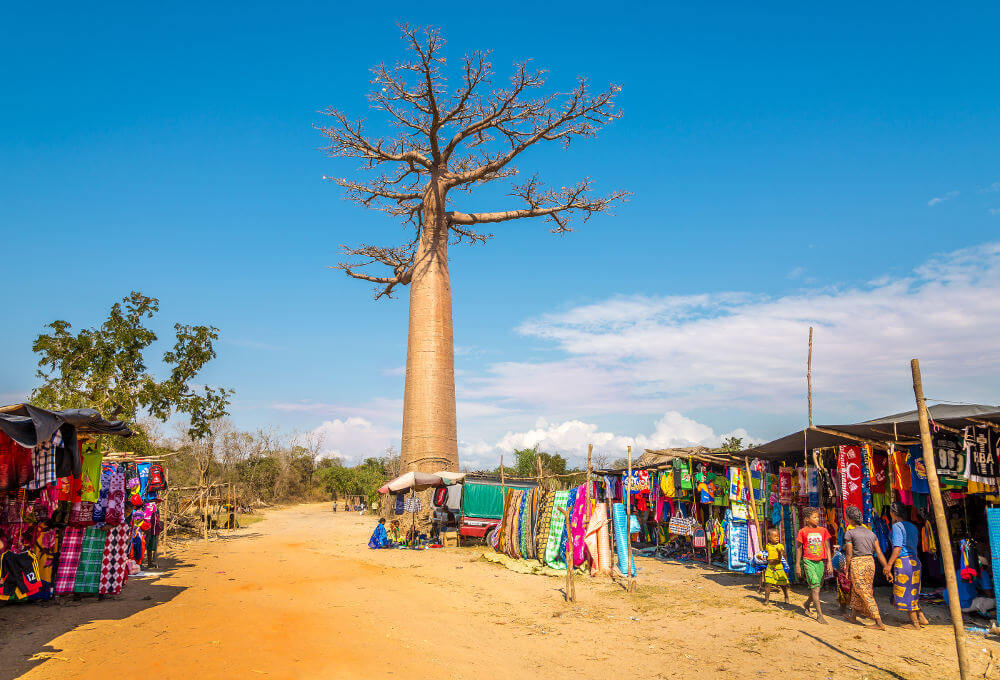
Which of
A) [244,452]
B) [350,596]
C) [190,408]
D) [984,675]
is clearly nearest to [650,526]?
[350,596]

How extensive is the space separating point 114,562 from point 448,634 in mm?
4528

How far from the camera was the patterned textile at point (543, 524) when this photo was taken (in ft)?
35.5

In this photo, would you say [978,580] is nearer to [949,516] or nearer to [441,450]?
[949,516]

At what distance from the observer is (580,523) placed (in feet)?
31.8

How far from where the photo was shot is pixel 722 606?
279 inches

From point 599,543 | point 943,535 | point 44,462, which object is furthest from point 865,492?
point 44,462

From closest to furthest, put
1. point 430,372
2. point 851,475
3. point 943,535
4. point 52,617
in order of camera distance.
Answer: point 943,535 < point 52,617 < point 851,475 < point 430,372

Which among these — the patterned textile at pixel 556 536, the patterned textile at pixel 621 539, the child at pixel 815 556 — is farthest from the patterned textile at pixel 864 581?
the patterned textile at pixel 556 536

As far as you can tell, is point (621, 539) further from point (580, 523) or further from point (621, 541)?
point (580, 523)

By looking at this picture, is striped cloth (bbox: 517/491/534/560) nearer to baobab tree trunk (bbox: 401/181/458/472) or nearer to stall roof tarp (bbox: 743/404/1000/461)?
baobab tree trunk (bbox: 401/181/458/472)

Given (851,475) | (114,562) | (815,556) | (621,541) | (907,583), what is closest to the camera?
(907,583)

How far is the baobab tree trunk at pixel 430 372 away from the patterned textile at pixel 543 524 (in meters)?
4.36

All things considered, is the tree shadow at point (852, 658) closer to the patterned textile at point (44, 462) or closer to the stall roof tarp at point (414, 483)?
the patterned textile at point (44, 462)

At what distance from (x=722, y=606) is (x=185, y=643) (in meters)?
5.72
